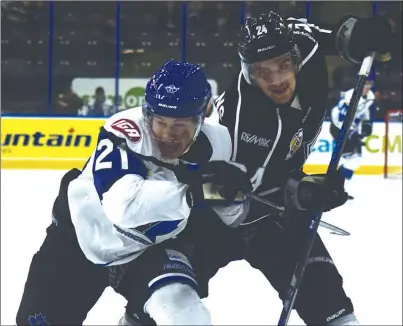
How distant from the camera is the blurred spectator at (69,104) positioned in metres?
7.80

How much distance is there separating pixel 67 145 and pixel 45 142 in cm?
21

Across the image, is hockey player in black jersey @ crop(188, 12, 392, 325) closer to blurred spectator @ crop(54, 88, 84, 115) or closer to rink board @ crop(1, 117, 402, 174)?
rink board @ crop(1, 117, 402, 174)

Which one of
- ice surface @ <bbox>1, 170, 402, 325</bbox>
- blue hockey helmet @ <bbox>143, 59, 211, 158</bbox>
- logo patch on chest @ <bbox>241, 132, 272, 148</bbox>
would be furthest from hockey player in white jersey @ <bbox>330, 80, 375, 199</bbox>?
blue hockey helmet @ <bbox>143, 59, 211, 158</bbox>

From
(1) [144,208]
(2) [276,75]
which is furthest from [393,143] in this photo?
(1) [144,208]

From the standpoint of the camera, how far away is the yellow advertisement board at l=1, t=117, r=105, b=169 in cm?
743

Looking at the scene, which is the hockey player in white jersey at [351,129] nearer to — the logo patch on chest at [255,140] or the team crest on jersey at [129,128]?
the logo patch on chest at [255,140]

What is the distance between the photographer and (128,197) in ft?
4.70

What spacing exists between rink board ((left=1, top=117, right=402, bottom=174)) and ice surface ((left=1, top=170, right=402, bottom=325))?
6.06ft

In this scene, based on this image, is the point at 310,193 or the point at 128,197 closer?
the point at 128,197

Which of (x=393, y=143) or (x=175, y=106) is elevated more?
(x=175, y=106)

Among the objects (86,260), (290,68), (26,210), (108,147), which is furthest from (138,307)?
(26,210)

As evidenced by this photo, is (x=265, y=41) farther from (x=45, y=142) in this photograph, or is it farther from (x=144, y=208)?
(x=45, y=142)

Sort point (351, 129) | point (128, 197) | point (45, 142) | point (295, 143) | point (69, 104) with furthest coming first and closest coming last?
point (69, 104), point (45, 142), point (351, 129), point (295, 143), point (128, 197)

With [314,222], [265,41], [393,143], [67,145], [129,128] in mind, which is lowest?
[67,145]
